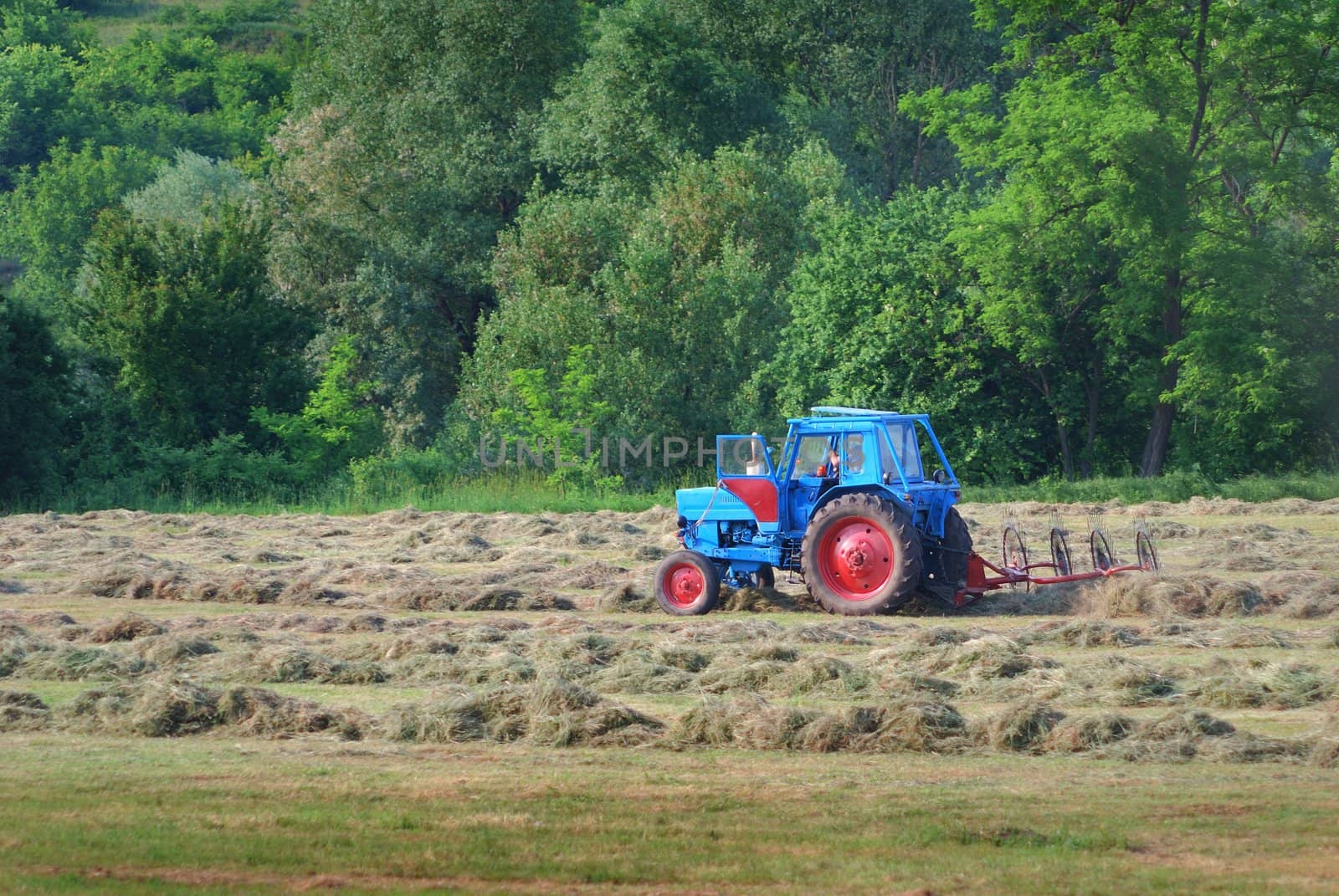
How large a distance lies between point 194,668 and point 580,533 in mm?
10262

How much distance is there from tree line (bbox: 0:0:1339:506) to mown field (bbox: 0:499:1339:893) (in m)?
14.1

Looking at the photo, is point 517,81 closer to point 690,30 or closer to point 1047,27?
point 690,30

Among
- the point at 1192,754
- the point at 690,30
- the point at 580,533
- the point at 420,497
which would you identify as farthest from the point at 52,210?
the point at 1192,754

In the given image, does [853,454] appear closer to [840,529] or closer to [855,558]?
[840,529]

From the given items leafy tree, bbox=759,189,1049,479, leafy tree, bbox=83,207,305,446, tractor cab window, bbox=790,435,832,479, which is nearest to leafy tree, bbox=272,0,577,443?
leafy tree, bbox=83,207,305,446

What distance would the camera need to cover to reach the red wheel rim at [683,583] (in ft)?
51.0

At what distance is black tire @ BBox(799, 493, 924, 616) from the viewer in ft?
48.3

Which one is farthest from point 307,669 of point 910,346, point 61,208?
point 61,208

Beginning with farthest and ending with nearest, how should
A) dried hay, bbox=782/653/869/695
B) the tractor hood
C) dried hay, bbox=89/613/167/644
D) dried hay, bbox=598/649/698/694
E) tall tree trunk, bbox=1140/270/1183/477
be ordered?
1. tall tree trunk, bbox=1140/270/1183/477
2. the tractor hood
3. dried hay, bbox=89/613/167/644
4. dried hay, bbox=598/649/698/694
5. dried hay, bbox=782/653/869/695

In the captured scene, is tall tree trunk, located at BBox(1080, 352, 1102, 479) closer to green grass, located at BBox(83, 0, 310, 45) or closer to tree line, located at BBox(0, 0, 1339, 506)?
tree line, located at BBox(0, 0, 1339, 506)

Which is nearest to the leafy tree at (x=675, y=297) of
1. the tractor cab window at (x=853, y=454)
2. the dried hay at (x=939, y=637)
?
the tractor cab window at (x=853, y=454)

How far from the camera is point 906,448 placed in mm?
15844

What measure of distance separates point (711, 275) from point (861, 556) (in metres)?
20.0

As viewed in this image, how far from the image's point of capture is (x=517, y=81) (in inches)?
1804
